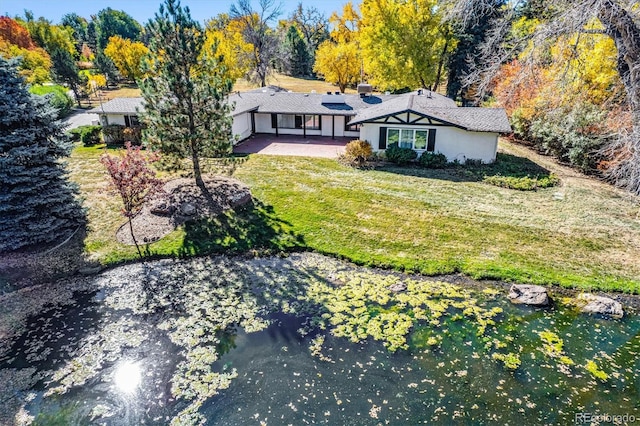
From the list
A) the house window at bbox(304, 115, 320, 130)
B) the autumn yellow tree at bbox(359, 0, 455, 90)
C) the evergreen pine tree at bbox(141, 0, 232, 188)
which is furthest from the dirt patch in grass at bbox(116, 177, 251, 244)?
the autumn yellow tree at bbox(359, 0, 455, 90)

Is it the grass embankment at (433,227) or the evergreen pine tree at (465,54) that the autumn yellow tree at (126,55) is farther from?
the evergreen pine tree at (465,54)

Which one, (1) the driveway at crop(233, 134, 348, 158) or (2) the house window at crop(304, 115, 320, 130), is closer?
(1) the driveway at crop(233, 134, 348, 158)

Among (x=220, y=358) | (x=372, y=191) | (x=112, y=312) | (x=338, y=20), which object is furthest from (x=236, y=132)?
(x=338, y=20)

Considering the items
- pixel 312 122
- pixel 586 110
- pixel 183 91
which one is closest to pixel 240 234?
pixel 183 91

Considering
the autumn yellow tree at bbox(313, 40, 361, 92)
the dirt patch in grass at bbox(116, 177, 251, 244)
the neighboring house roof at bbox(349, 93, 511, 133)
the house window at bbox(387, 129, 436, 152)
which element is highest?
the autumn yellow tree at bbox(313, 40, 361, 92)

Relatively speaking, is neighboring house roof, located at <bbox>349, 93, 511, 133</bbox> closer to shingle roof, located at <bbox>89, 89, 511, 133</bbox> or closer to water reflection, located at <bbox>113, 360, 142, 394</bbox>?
shingle roof, located at <bbox>89, 89, 511, 133</bbox>

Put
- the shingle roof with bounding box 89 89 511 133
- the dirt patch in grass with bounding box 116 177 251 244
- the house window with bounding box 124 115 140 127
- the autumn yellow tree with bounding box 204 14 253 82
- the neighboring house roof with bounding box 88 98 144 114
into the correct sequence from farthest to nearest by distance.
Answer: the autumn yellow tree with bounding box 204 14 253 82 < the house window with bounding box 124 115 140 127 < the neighboring house roof with bounding box 88 98 144 114 < the shingle roof with bounding box 89 89 511 133 < the dirt patch in grass with bounding box 116 177 251 244

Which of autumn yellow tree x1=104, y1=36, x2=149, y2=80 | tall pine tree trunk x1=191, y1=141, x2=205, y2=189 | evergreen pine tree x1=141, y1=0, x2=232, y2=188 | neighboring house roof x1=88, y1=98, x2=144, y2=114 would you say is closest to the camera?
evergreen pine tree x1=141, y1=0, x2=232, y2=188

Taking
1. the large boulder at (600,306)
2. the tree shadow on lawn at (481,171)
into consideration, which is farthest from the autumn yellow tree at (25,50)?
the large boulder at (600,306)
